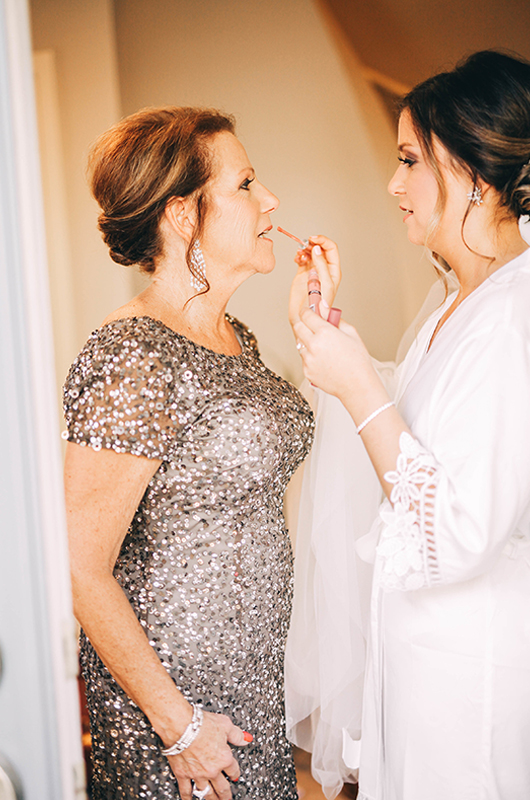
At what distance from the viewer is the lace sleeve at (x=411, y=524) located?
2.83 feet

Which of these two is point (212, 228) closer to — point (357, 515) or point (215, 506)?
point (215, 506)

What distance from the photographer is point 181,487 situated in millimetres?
1034

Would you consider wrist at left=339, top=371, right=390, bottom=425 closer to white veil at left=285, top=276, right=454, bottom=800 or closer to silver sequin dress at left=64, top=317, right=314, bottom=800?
silver sequin dress at left=64, top=317, right=314, bottom=800

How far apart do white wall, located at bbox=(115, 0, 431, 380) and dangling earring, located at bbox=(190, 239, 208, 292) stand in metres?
0.99

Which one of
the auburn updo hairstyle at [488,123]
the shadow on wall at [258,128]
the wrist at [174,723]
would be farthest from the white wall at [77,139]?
the auburn updo hairstyle at [488,123]

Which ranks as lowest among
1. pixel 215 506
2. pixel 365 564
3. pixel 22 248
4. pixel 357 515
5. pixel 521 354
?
pixel 365 564

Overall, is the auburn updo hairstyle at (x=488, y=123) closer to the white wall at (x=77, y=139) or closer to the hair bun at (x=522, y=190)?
the hair bun at (x=522, y=190)

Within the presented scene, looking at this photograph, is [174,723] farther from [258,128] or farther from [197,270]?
[258,128]

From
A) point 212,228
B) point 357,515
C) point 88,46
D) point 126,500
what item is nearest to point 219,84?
point 88,46

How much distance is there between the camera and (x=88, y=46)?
1.96m

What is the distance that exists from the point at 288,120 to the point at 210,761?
190 cm

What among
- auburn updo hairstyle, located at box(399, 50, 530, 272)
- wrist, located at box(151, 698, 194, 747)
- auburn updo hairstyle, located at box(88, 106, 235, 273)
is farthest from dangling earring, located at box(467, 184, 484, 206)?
wrist, located at box(151, 698, 194, 747)

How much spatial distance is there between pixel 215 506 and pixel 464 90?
2.58 ft

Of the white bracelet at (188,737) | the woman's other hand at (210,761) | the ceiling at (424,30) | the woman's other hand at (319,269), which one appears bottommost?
the woman's other hand at (210,761)
